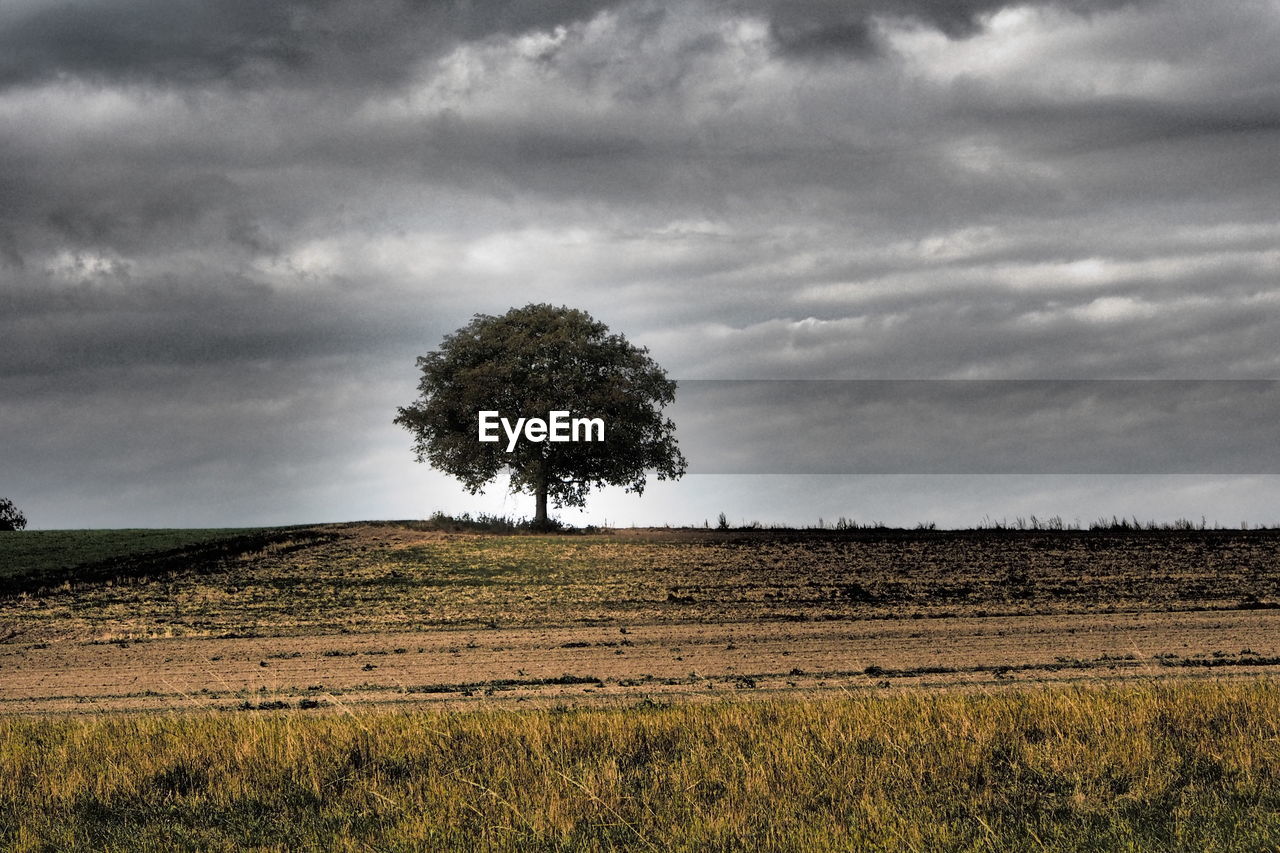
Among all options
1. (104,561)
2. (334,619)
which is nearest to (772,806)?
(334,619)

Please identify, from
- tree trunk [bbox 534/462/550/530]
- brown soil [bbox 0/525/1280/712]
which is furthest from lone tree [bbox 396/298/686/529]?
brown soil [bbox 0/525/1280/712]

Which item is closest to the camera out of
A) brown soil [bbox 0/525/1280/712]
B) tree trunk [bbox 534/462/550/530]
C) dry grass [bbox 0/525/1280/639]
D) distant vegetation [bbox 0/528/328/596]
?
brown soil [bbox 0/525/1280/712]

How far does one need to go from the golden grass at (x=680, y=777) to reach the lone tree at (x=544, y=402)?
37554 mm

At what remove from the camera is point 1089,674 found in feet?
60.2

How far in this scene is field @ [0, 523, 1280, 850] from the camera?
400 inches

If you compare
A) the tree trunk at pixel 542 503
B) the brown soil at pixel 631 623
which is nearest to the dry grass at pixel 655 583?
the brown soil at pixel 631 623

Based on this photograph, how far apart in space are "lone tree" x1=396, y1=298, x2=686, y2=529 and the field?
17653 millimetres

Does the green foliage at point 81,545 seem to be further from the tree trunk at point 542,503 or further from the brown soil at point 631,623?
the tree trunk at point 542,503

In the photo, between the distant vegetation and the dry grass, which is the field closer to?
the dry grass

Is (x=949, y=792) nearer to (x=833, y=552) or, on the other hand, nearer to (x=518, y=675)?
→ (x=518, y=675)

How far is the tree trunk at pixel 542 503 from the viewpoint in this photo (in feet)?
169

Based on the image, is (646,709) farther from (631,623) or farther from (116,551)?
(116,551)

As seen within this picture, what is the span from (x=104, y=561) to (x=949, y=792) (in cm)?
3524

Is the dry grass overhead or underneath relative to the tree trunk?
underneath
